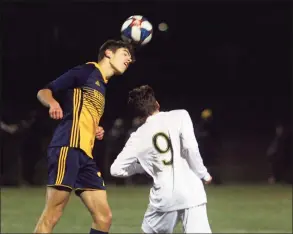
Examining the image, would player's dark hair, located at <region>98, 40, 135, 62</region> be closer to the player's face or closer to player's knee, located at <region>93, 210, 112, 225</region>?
the player's face

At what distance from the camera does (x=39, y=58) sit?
2809 cm

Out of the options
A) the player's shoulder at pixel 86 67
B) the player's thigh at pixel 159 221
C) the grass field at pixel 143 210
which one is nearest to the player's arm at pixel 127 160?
the player's thigh at pixel 159 221

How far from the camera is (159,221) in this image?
22.4 feet

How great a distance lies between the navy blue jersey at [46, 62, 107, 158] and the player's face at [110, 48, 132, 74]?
9.6 inches

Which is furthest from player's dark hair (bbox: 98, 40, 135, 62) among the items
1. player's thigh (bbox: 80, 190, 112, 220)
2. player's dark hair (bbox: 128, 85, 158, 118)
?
player's thigh (bbox: 80, 190, 112, 220)

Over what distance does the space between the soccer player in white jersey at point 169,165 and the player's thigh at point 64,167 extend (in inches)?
22.9

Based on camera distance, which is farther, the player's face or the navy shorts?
the player's face

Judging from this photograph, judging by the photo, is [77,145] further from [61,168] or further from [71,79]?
[71,79]

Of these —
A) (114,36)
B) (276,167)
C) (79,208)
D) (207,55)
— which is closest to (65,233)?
(79,208)

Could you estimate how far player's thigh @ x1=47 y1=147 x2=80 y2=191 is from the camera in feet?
23.6

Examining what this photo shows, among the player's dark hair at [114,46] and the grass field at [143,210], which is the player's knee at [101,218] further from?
the grass field at [143,210]

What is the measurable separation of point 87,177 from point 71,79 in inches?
38.9

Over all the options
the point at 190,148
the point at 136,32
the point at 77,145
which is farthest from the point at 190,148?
the point at 136,32

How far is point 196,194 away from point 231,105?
2136 cm
